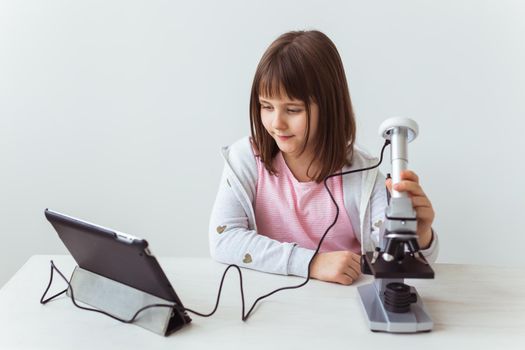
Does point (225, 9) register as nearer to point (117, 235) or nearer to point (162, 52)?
point (162, 52)

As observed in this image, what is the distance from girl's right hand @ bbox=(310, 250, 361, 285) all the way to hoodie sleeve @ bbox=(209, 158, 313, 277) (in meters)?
0.02

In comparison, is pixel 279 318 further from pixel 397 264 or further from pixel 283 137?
pixel 283 137

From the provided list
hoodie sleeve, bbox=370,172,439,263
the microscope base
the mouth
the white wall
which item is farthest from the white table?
the white wall

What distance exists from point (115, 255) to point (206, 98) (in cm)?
104

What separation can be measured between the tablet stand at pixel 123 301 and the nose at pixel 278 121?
0.44 metres

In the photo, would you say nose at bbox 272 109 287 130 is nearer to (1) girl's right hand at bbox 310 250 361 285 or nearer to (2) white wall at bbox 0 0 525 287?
(1) girl's right hand at bbox 310 250 361 285

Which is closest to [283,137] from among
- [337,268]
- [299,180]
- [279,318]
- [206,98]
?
[299,180]

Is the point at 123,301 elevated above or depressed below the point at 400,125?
below

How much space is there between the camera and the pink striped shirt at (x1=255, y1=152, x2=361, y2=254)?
130 cm

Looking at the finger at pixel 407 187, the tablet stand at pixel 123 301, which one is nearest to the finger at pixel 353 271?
the finger at pixel 407 187

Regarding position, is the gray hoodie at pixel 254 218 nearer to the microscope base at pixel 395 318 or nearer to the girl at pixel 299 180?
the girl at pixel 299 180

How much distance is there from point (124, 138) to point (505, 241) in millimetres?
1410

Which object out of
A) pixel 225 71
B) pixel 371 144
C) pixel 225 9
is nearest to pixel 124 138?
pixel 225 71

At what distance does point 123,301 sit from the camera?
36.8 inches
